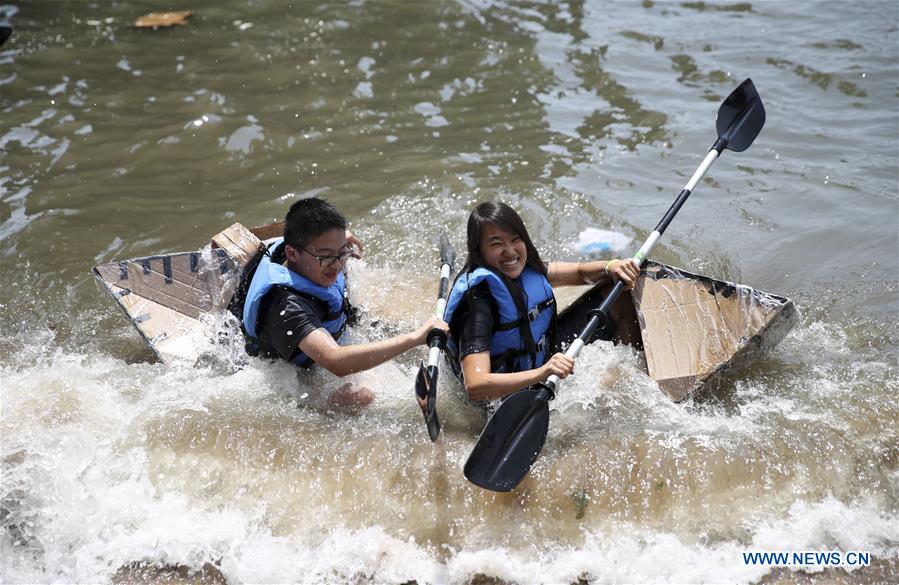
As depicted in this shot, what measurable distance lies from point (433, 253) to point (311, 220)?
2071 millimetres

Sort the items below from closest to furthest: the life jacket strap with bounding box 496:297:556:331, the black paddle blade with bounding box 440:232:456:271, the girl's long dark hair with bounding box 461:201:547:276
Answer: the girl's long dark hair with bounding box 461:201:547:276 → the life jacket strap with bounding box 496:297:556:331 → the black paddle blade with bounding box 440:232:456:271

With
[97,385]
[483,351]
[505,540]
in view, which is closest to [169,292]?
[97,385]

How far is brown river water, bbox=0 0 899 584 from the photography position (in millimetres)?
3311

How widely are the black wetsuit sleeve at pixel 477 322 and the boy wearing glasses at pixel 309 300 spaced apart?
13 cm

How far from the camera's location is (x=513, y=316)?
3.57m

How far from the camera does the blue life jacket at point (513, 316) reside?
352cm

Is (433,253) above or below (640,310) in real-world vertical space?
below

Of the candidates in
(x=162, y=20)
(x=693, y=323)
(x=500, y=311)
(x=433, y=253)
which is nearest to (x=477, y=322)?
(x=500, y=311)

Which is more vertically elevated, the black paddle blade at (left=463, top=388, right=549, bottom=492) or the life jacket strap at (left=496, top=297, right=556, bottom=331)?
the life jacket strap at (left=496, top=297, right=556, bottom=331)

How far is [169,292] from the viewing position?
4.50 metres

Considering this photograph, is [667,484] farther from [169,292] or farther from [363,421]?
[169,292]

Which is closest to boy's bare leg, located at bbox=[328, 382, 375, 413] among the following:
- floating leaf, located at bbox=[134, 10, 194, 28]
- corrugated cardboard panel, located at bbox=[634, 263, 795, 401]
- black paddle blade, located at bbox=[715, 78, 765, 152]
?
corrugated cardboard panel, located at bbox=[634, 263, 795, 401]

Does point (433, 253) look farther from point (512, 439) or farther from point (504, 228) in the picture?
point (512, 439)

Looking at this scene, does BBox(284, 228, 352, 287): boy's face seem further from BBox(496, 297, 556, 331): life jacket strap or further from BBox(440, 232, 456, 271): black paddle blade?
BBox(496, 297, 556, 331): life jacket strap
